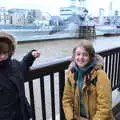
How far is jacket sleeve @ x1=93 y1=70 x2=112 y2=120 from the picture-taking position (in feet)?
7.59

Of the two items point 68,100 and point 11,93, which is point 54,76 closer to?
point 68,100

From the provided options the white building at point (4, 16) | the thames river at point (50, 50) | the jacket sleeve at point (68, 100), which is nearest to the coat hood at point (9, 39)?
the jacket sleeve at point (68, 100)

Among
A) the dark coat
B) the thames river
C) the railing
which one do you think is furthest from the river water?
the dark coat

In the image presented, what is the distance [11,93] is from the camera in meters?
1.89

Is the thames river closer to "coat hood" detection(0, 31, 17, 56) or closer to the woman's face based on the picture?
the woman's face

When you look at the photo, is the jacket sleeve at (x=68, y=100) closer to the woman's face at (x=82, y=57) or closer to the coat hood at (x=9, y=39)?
the woman's face at (x=82, y=57)

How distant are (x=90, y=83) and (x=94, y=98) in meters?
0.14

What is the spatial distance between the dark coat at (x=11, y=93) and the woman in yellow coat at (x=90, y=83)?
0.57 m

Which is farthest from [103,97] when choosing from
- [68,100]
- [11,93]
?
[11,93]

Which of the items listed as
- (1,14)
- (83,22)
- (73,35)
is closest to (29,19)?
(1,14)

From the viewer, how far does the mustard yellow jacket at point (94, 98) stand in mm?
2326

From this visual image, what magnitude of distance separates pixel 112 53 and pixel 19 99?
2.36 metres

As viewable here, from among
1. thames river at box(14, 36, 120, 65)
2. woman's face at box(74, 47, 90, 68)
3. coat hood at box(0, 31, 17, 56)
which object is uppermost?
coat hood at box(0, 31, 17, 56)

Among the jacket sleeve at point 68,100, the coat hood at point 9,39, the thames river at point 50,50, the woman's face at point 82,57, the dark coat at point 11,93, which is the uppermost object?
the coat hood at point 9,39
